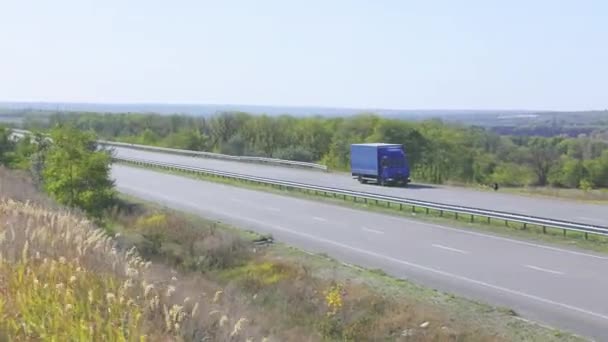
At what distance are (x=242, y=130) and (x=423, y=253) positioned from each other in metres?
79.2

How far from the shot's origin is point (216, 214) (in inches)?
1341

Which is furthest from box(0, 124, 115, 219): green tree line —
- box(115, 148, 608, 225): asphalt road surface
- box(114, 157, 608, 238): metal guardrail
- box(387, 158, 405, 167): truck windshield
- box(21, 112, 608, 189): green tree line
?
box(21, 112, 608, 189): green tree line

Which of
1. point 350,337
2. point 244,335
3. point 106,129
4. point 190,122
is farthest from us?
point 106,129

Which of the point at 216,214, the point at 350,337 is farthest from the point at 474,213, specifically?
the point at 350,337

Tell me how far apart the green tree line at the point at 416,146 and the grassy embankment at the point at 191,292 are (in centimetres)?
4361

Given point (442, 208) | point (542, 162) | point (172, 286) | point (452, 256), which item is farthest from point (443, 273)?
point (542, 162)

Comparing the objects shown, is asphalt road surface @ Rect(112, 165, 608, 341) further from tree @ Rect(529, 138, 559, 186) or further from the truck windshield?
tree @ Rect(529, 138, 559, 186)

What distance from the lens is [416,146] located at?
78.1m

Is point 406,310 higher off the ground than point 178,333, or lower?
lower

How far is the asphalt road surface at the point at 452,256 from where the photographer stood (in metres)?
16.7

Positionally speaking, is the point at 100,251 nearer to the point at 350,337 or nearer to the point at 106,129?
the point at 350,337

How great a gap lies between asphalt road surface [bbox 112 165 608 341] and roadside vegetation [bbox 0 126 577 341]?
1.15m

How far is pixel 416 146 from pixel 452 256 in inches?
2215

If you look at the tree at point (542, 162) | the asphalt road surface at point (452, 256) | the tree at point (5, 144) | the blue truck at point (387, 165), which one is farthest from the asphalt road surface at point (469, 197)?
the tree at point (542, 162)
